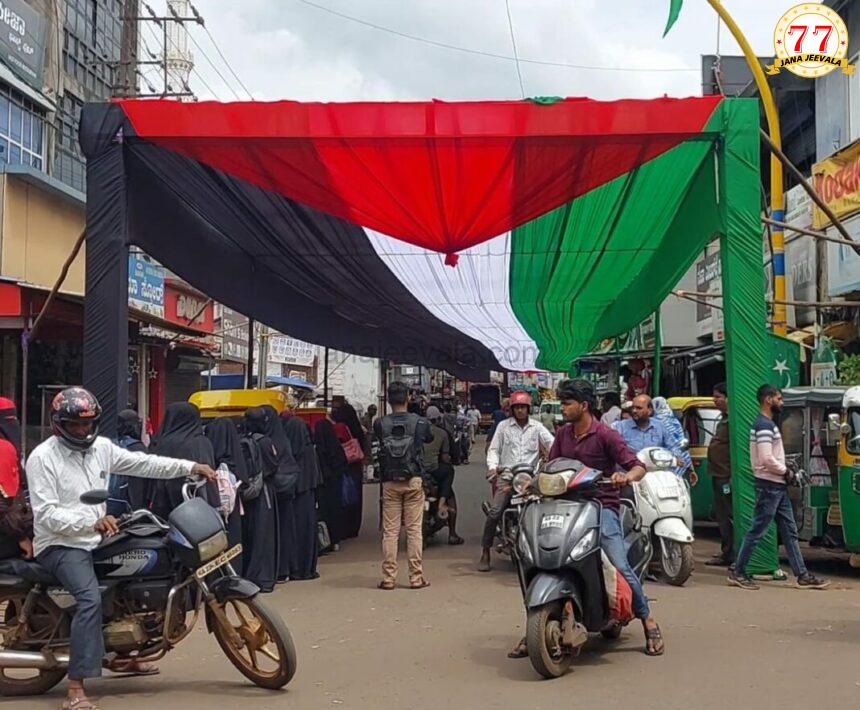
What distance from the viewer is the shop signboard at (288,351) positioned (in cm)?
3284

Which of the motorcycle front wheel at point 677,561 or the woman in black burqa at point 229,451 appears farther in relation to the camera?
the motorcycle front wheel at point 677,561

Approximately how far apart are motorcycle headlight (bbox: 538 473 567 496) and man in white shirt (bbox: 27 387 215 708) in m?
2.39

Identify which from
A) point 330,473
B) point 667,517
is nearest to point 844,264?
point 667,517

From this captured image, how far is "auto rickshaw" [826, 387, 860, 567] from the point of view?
27.0 feet

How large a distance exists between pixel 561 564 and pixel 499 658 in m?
1.12

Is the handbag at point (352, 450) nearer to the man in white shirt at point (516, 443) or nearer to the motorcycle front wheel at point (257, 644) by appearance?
the man in white shirt at point (516, 443)

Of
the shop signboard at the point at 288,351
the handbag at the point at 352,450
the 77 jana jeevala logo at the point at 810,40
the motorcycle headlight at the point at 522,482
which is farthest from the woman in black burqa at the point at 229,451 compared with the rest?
the shop signboard at the point at 288,351

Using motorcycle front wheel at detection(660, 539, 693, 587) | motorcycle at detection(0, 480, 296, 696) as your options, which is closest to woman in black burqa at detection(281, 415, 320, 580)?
motorcycle front wheel at detection(660, 539, 693, 587)

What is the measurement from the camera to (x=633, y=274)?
40.3 feet

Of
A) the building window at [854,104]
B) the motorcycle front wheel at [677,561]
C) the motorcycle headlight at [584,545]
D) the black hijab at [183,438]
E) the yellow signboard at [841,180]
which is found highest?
the building window at [854,104]

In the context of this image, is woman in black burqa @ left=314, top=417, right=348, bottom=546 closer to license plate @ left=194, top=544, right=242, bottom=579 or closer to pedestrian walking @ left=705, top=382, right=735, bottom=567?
pedestrian walking @ left=705, top=382, right=735, bottom=567

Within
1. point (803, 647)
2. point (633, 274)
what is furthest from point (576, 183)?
point (803, 647)

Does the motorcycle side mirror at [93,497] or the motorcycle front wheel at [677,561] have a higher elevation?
the motorcycle side mirror at [93,497]

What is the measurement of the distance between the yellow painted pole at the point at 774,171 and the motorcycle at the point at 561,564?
28.3 feet
